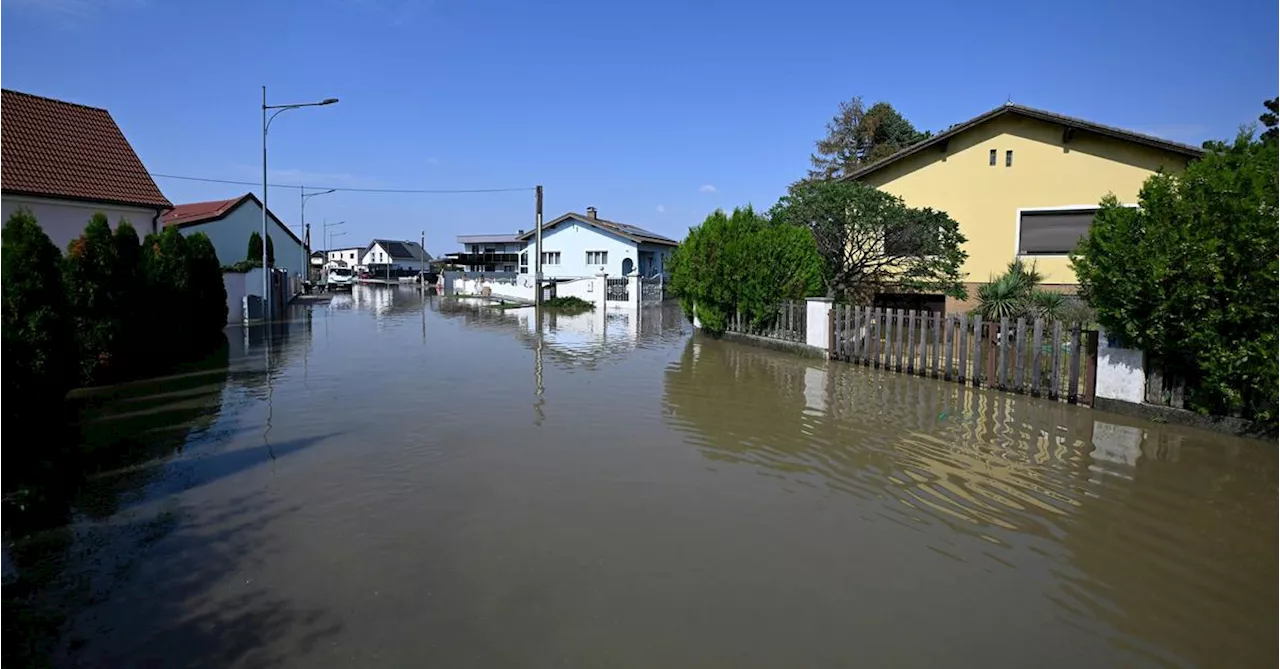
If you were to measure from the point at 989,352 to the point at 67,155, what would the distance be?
25.5 meters

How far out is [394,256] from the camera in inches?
4407

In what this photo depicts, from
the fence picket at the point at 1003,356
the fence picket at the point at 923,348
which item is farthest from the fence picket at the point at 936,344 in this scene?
the fence picket at the point at 1003,356

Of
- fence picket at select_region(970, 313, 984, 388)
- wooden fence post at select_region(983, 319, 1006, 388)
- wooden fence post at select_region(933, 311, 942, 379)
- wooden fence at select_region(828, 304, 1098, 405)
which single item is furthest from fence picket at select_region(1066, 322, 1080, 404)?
wooden fence post at select_region(933, 311, 942, 379)

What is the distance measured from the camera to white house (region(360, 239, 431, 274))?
10862 centimetres

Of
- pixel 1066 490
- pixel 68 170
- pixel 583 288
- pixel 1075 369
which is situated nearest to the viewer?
pixel 1066 490

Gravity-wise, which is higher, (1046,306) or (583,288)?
(583,288)

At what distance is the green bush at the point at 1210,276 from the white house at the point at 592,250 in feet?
Answer: 127

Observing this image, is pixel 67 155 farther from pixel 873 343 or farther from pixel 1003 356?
pixel 1003 356

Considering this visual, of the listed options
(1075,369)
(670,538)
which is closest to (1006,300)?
(1075,369)

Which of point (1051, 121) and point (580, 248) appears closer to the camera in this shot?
point (1051, 121)

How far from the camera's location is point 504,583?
16.4ft

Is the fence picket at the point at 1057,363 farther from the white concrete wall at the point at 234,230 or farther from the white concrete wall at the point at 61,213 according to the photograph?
the white concrete wall at the point at 234,230

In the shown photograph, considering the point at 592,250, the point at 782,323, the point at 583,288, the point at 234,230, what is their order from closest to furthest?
the point at 782,323
the point at 583,288
the point at 234,230
the point at 592,250

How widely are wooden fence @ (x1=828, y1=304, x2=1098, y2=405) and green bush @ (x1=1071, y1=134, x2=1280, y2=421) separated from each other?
119 centimetres
